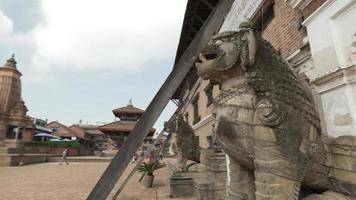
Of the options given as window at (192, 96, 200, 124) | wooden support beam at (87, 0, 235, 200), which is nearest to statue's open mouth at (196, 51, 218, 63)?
wooden support beam at (87, 0, 235, 200)

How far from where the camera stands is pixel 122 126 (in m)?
33.3

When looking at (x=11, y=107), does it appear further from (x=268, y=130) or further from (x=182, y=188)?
(x=268, y=130)

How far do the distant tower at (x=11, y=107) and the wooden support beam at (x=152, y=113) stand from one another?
29612mm

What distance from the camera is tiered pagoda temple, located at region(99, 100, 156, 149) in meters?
32.3

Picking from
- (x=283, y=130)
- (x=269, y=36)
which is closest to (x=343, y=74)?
(x=283, y=130)

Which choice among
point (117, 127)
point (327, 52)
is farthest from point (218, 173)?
point (117, 127)

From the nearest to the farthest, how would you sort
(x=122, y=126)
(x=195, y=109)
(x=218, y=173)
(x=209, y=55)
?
(x=209, y=55)
(x=218, y=173)
(x=195, y=109)
(x=122, y=126)

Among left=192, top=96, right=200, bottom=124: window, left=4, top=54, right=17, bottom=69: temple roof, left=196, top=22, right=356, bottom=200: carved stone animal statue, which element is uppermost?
left=4, top=54, right=17, bottom=69: temple roof

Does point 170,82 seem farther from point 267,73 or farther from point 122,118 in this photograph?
point 122,118

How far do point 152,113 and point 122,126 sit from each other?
107ft

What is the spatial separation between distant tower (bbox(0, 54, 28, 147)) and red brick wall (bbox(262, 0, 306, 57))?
29.0 meters

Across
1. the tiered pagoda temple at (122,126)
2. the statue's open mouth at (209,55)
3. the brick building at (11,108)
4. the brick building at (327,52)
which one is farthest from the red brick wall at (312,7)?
the brick building at (11,108)

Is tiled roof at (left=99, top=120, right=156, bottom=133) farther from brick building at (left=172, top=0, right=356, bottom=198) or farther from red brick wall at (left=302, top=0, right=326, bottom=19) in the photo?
red brick wall at (left=302, top=0, right=326, bottom=19)

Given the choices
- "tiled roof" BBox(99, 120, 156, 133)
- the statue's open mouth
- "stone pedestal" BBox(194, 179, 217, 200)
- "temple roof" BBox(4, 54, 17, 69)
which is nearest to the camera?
the statue's open mouth
